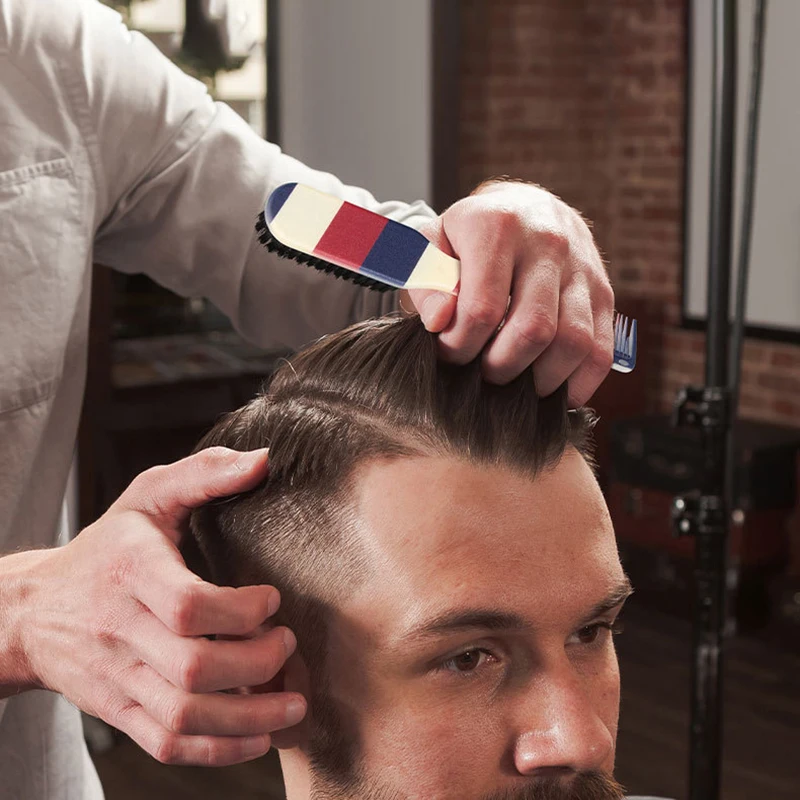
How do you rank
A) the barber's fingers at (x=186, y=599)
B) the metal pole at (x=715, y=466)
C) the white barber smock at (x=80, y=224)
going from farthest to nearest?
the metal pole at (x=715, y=466)
the white barber smock at (x=80, y=224)
the barber's fingers at (x=186, y=599)

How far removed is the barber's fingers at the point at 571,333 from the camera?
1.11 meters

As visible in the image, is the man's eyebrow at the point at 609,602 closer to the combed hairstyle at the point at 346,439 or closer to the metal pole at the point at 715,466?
the combed hairstyle at the point at 346,439

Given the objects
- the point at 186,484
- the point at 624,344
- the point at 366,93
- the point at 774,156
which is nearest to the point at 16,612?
the point at 186,484

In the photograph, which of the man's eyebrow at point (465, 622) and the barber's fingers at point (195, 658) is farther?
the man's eyebrow at point (465, 622)

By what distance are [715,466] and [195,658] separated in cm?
103

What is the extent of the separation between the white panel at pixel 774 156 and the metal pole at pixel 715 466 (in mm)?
3589

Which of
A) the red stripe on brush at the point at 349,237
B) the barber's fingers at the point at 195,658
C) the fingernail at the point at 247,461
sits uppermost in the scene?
the red stripe on brush at the point at 349,237

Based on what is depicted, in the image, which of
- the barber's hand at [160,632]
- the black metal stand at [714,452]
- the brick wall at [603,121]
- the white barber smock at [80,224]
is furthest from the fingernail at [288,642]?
the brick wall at [603,121]

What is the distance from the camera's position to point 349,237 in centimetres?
100

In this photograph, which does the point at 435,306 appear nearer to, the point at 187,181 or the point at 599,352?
the point at 599,352

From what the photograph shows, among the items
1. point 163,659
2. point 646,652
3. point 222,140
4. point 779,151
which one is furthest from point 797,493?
point 163,659

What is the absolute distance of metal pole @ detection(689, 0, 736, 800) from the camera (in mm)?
1638

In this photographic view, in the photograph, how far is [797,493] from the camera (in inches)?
202

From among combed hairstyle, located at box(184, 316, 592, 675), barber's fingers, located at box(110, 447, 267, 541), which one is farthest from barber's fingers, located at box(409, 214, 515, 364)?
barber's fingers, located at box(110, 447, 267, 541)
